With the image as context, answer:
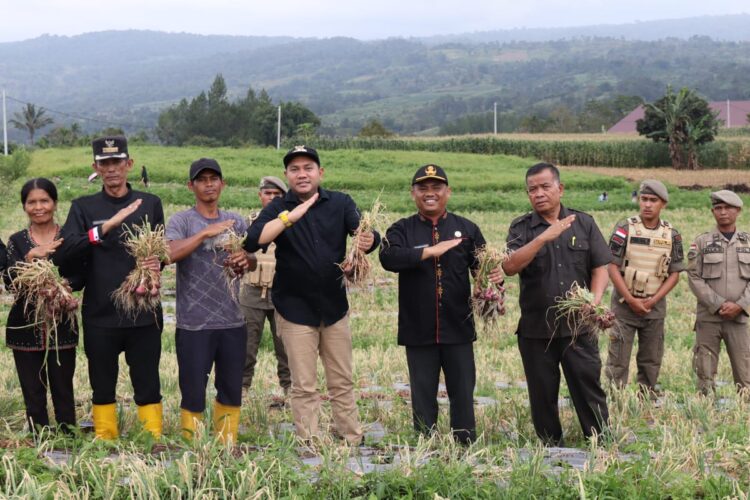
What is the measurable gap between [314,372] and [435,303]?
95 centimetres

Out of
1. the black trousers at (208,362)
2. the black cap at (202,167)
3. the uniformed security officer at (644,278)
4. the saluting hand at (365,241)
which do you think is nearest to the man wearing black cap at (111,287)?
the black trousers at (208,362)

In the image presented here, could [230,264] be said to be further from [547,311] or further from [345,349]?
[547,311]

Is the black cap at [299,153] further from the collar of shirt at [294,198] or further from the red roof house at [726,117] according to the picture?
the red roof house at [726,117]

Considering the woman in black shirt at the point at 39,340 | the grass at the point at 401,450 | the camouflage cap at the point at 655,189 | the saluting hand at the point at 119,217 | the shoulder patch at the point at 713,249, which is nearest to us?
the grass at the point at 401,450

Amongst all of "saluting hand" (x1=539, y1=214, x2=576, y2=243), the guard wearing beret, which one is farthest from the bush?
"saluting hand" (x1=539, y1=214, x2=576, y2=243)

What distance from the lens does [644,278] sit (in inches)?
315

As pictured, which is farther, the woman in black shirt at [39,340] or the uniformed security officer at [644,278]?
the uniformed security officer at [644,278]

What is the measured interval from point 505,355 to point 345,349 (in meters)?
4.38

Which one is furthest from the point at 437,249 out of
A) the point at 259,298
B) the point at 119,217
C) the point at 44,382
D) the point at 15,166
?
the point at 15,166

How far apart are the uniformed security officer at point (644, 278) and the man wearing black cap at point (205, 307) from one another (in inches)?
132

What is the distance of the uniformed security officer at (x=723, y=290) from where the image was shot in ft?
26.9

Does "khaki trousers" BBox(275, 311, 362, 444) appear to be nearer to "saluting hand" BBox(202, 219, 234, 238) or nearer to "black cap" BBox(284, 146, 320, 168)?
"saluting hand" BBox(202, 219, 234, 238)

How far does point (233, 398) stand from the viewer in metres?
6.35

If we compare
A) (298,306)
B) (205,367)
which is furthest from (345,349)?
(205,367)
